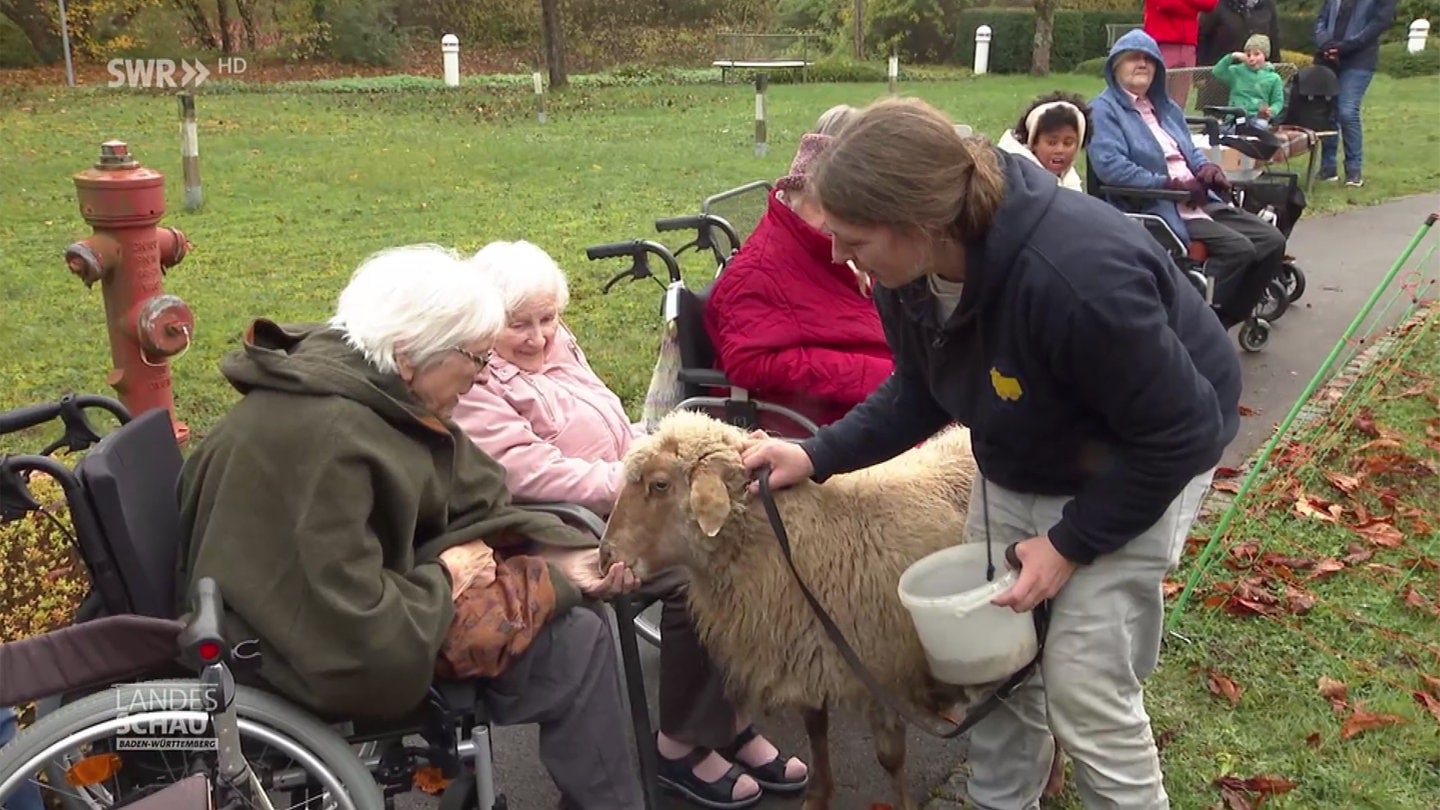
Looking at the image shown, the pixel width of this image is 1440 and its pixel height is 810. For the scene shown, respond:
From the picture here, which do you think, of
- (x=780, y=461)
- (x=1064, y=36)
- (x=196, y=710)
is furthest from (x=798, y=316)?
(x=1064, y=36)

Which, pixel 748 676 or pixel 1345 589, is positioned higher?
pixel 748 676

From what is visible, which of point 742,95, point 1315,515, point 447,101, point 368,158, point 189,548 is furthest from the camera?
point 742,95

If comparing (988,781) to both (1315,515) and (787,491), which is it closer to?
(787,491)

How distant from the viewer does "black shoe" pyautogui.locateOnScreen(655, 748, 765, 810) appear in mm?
3510

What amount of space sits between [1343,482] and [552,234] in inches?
271

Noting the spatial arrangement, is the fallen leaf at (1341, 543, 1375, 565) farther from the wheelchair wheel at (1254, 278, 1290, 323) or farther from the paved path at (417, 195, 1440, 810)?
the wheelchair wheel at (1254, 278, 1290, 323)

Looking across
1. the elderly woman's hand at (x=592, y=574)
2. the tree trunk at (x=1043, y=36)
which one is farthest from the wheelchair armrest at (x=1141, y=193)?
the tree trunk at (x=1043, y=36)

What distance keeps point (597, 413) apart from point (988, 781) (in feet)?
5.12

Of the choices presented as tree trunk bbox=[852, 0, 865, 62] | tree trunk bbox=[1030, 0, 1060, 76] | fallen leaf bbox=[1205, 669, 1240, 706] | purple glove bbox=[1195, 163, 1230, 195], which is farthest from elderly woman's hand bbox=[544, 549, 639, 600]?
tree trunk bbox=[852, 0, 865, 62]

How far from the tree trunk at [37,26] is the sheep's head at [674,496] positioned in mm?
28109

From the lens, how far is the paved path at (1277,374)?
11.8ft

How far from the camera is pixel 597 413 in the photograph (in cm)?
370

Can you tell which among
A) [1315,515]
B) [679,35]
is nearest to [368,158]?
[1315,515]

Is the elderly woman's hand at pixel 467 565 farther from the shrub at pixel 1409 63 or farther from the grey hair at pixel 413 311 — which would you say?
the shrub at pixel 1409 63
